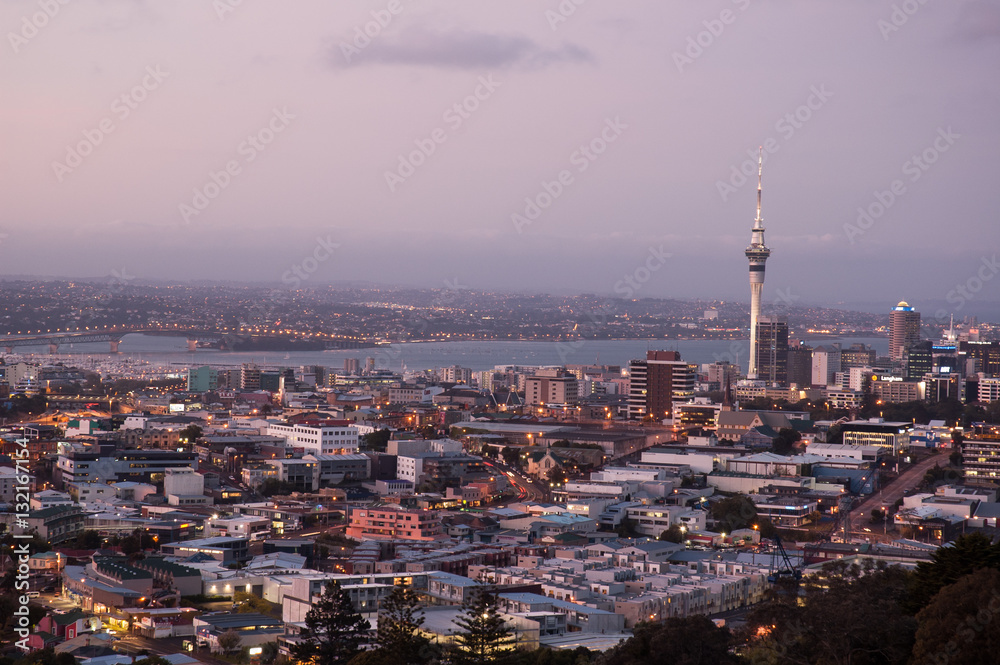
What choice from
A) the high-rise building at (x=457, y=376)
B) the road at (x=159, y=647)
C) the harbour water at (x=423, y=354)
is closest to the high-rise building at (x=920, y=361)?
the harbour water at (x=423, y=354)

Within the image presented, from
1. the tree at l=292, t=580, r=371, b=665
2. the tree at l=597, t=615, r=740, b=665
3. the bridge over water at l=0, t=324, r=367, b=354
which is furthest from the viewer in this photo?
the bridge over water at l=0, t=324, r=367, b=354

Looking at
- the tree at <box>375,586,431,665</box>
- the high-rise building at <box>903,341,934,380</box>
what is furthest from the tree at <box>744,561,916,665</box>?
the high-rise building at <box>903,341,934,380</box>

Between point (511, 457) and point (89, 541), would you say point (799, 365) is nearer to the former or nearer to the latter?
point (511, 457)

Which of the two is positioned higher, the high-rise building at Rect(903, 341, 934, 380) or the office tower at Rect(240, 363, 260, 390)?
the high-rise building at Rect(903, 341, 934, 380)

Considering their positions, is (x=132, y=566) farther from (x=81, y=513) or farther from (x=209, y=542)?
(x=81, y=513)

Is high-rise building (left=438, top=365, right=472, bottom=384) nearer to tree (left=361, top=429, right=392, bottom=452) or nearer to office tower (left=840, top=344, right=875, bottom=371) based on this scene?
office tower (left=840, top=344, right=875, bottom=371)

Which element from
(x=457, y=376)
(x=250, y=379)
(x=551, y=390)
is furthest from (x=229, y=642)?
(x=457, y=376)

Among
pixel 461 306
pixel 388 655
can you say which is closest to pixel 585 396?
pixel 388 655
